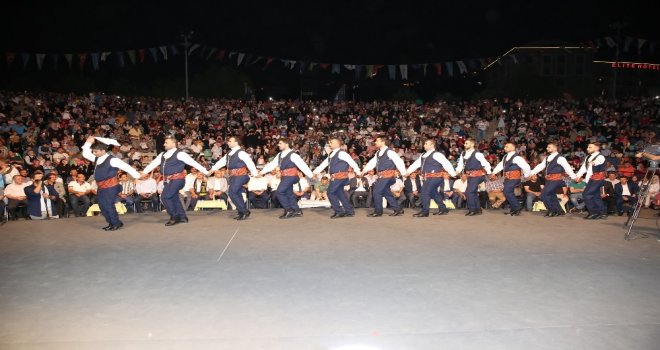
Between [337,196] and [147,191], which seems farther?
[147,191]

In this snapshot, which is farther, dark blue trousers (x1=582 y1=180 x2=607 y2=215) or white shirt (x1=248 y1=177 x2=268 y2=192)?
white shirt (x1=248 y1=177 x2=268 y2=192)

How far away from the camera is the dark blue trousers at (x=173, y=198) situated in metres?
8.74

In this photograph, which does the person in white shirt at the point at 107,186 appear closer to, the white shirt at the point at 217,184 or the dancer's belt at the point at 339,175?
the white shirt at the point at 217,184

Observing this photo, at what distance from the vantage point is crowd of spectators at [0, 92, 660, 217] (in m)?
11.4

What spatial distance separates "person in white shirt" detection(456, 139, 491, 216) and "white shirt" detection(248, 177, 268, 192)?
14.7 feet

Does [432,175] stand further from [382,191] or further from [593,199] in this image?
[593,199]

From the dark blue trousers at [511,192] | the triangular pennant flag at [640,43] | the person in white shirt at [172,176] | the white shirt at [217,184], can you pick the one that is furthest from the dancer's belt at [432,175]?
the triangular pennant flag at [640,43]

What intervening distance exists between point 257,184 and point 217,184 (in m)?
0.96

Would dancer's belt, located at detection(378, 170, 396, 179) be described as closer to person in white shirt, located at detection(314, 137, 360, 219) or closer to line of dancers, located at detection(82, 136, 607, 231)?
line of dancers, located at detection(82, 136, 607, 231)

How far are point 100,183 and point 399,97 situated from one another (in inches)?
2303

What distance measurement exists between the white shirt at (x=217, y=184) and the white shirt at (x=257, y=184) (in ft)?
2.09

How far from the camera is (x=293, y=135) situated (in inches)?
811

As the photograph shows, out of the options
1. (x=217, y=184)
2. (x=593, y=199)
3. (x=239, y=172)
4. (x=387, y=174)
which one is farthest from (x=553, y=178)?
(x=217, y=184)

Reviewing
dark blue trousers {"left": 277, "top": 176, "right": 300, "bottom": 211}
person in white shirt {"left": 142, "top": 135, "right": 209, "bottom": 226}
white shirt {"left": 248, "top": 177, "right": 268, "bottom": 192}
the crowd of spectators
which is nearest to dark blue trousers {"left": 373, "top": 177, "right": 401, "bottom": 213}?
dark blue trousers {"left": 277, "top": 176, "right": 300, "bottom": 211}
